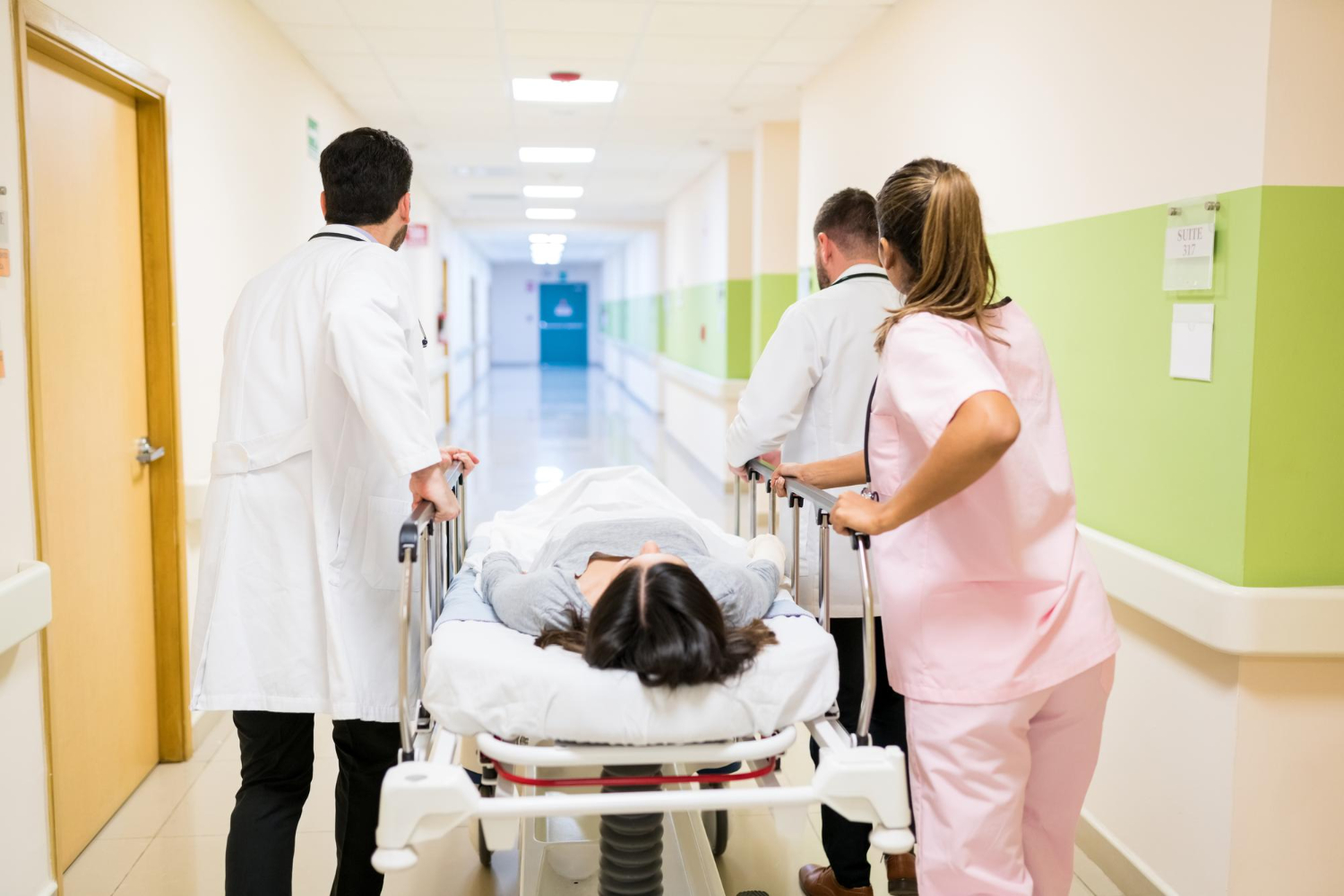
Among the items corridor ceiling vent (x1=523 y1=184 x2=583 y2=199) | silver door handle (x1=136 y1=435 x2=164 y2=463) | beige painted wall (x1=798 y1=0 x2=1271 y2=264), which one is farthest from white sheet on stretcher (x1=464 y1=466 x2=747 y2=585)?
corridor ceiling vent (x1=523 y1=184 x2=583 y2=199)

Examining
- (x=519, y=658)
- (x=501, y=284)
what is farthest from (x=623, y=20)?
(x=501, y=284)

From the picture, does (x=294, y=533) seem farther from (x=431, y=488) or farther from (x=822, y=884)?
(x=822, y=884)

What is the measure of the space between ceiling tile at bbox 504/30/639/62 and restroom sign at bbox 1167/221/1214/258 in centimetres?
333

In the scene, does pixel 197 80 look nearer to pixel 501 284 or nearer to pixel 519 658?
pixel 519 658

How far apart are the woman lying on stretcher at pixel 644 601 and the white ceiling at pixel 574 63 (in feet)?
10.0

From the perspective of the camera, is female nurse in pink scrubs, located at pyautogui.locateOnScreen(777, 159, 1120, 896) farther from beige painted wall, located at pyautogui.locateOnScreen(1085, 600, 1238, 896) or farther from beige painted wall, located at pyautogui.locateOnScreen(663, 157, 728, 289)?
beige painted wall, located at pyautogui.locateOnScreen(663, 157, 728, 289)

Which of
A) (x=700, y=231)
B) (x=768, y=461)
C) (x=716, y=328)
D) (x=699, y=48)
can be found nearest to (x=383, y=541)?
(x=768, y=461)

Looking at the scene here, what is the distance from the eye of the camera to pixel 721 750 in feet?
5.39

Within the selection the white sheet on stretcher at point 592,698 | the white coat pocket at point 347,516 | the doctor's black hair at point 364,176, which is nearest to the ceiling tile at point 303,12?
the doctor's black hair at point 364,176

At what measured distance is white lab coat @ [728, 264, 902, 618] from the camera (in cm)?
252

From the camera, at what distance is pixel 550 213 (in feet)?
45.2

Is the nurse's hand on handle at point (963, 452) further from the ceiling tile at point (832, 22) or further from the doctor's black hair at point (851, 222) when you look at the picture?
the ceiling tile at point (832, 22)

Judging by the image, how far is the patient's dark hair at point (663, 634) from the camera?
1.61m

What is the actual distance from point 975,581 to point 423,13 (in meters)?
4.00
